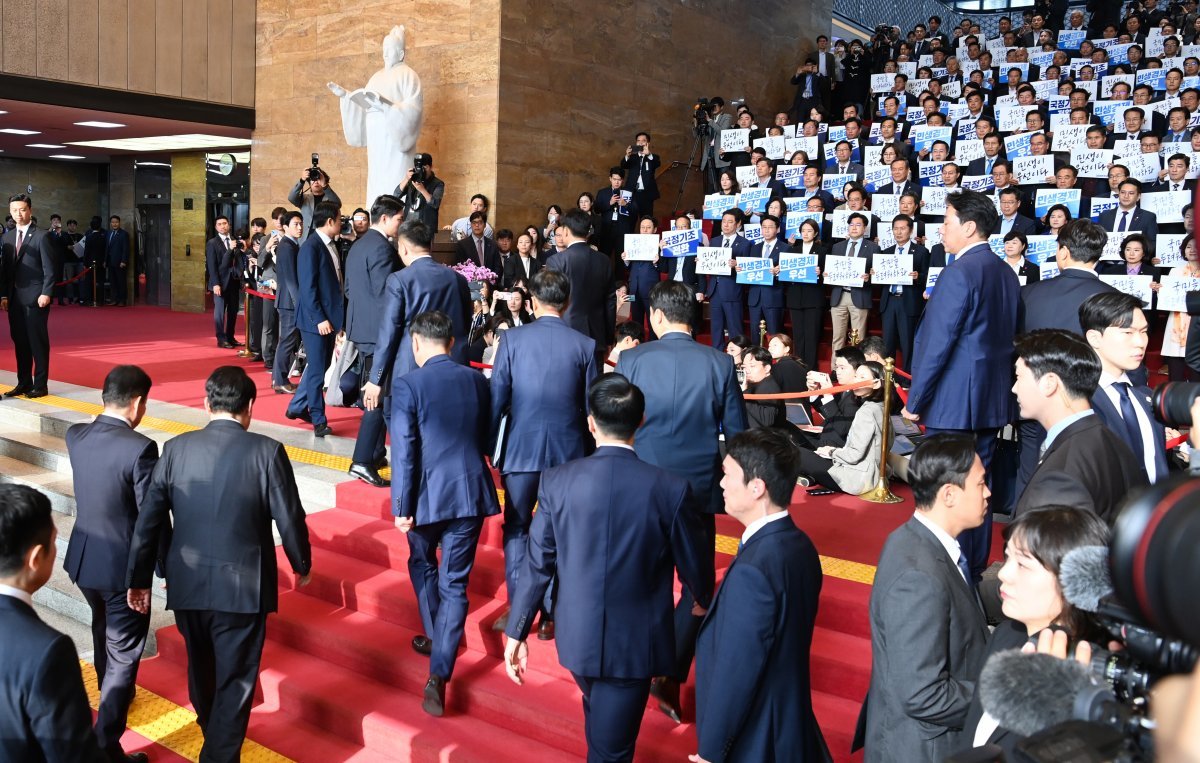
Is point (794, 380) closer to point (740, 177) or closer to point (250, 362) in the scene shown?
point (740, 177)

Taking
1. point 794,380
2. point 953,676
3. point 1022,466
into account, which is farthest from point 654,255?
point 953,676

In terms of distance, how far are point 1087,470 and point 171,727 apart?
413 centimetres

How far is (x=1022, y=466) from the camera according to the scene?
522 centimetres

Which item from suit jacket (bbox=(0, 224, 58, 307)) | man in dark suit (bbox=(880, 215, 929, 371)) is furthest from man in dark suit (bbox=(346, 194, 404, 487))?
man in dark suit (bbox=(880, 215, 929, 371))

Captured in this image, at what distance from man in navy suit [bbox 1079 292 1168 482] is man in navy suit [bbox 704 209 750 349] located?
23.4 feet

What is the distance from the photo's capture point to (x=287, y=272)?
29.7 feet

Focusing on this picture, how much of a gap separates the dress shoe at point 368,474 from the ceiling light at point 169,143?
1229cm

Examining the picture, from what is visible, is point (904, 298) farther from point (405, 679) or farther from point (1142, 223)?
point (405, 679)

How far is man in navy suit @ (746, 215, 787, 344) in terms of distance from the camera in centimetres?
1049

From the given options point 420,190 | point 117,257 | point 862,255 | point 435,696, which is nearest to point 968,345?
point 435,696

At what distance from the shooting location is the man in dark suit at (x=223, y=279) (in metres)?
12.9

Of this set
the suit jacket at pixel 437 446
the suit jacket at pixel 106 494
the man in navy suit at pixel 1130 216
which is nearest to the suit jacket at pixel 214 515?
the suit jacket at pixel 106 494

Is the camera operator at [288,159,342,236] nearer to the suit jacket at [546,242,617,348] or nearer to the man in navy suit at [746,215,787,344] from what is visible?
the suit jacket at [546,242,617,348]

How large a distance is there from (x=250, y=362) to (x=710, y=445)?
28.8 feet
